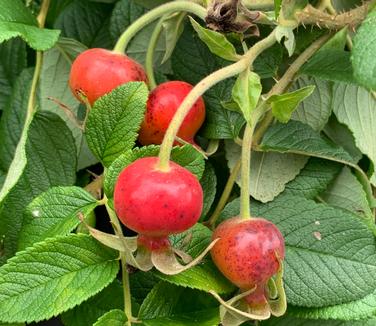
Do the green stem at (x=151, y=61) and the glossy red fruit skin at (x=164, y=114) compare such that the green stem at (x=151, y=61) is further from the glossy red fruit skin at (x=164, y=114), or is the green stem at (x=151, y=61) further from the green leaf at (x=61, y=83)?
the green leaf at (x=61, y=83)

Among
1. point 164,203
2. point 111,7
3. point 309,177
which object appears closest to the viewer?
point 164,203

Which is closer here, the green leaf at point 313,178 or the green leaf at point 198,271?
the green leaf at point 198,271

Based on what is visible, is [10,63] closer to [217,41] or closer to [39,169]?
[39,169]

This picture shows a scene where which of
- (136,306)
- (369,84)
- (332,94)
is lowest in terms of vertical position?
(136,306)

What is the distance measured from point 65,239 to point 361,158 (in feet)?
1.40

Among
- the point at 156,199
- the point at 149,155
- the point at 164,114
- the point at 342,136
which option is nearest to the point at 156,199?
the point at 156,199

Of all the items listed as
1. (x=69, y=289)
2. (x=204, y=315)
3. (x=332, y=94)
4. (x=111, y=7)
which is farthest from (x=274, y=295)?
(x=111, y=7)

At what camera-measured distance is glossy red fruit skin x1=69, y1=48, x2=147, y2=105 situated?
0.84 metres

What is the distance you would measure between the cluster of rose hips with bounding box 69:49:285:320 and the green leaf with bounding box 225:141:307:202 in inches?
2.9

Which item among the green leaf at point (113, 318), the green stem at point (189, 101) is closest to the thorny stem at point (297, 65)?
the green stem at point (189, 101)

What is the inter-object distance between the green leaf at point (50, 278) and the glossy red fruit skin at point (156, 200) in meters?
0.10

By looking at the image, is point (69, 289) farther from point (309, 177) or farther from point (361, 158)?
point (361, 158)

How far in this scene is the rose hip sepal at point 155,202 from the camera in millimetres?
660

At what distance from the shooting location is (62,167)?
0.92 m
